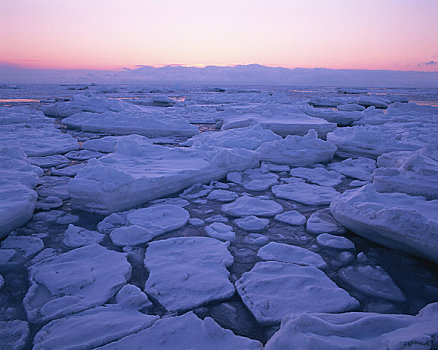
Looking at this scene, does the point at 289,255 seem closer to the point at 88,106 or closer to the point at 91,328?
the point at 91,328

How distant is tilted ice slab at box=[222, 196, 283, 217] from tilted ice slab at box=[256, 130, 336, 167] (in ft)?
Result: 5.16

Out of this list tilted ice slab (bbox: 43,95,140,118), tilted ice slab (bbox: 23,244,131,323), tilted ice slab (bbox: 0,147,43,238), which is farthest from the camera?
tilted ice slab (bbox: 43,95,140,118)

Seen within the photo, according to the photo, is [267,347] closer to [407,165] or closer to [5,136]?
[407,165]

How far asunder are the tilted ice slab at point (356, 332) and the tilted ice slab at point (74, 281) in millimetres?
904

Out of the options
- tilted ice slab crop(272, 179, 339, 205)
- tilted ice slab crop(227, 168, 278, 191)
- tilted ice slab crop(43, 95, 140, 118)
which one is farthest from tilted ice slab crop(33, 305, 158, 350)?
tilted ice slab crop(43, 95, 140, 118)

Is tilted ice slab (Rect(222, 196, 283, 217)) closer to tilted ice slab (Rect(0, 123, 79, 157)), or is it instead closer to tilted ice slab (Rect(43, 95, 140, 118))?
tilted ice slab (Rect(0, 123, 79, 157))

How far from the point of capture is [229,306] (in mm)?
1452

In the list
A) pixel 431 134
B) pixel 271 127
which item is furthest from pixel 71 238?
pixel 431 134

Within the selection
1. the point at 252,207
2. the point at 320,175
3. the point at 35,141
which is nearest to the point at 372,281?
the point at 252,207

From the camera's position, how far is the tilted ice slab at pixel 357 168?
365cm

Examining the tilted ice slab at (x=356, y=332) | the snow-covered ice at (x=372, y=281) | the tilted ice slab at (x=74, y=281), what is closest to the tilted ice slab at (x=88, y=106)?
the tilted ice slab at (x=74, y=281)

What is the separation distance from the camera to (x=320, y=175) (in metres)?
3.69

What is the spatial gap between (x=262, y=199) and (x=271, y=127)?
3855 millimetres

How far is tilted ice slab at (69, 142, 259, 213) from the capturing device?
2.46 metres
